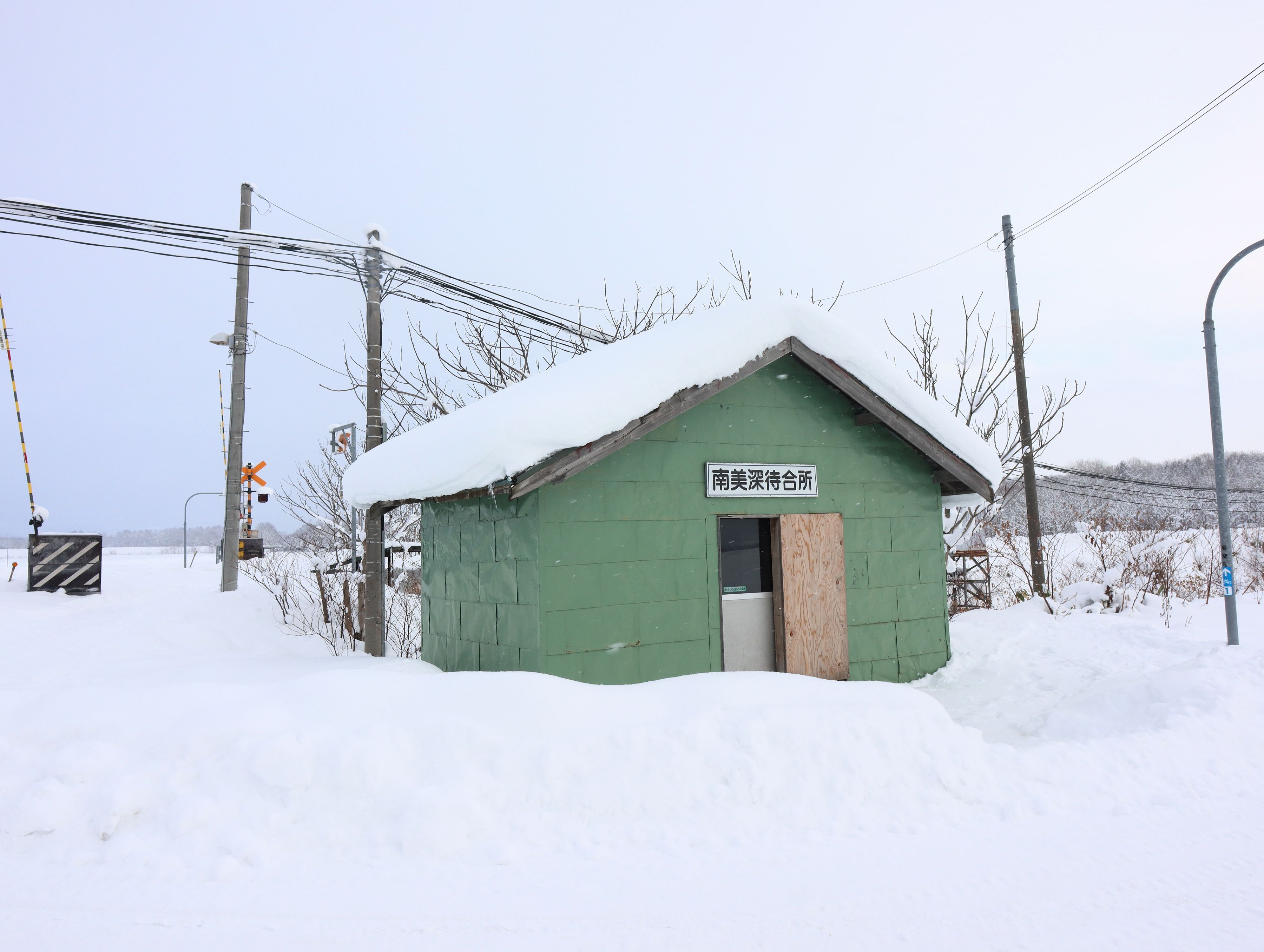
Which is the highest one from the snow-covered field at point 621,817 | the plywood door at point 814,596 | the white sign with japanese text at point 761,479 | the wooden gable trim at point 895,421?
the wooden gable trim at point 895,421

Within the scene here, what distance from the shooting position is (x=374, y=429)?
988cm

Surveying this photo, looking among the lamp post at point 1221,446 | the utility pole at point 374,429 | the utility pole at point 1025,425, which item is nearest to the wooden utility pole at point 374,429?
the utility pole at point 374,429

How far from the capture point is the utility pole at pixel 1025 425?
1451cm

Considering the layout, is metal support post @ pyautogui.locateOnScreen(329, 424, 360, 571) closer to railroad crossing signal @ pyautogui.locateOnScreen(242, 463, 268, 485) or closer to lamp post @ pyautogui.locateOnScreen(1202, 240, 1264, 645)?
railroad crossing signal @ pyautogui.locateOnScreen(242, 463, 268, 485)

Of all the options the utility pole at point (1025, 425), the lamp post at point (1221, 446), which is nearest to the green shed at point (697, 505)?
the lamp post at point (1221, 446)

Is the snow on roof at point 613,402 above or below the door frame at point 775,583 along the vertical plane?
above

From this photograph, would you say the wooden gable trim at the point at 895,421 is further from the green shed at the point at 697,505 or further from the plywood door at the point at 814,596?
the plywood door at the point at 814,596

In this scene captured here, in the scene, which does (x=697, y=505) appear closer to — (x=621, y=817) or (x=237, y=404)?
(x=621, y=817)

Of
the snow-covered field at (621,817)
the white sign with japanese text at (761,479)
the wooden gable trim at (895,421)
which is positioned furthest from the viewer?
the wooden gable trim at (895,421)

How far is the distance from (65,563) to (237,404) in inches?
200

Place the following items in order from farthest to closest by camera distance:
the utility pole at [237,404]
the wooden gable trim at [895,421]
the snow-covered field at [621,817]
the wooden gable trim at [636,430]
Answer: the utility pole at [237,404]
the wooden gable trim at [895,421]
the wooden gable trim at [636,430]
the snow-covered field at [621,817]

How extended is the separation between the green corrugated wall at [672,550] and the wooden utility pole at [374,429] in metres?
0.72

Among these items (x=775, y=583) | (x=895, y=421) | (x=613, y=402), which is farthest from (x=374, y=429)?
(x=895, y=421)

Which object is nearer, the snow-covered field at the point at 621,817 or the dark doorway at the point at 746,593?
the snow-covered field at the point at 621,817
